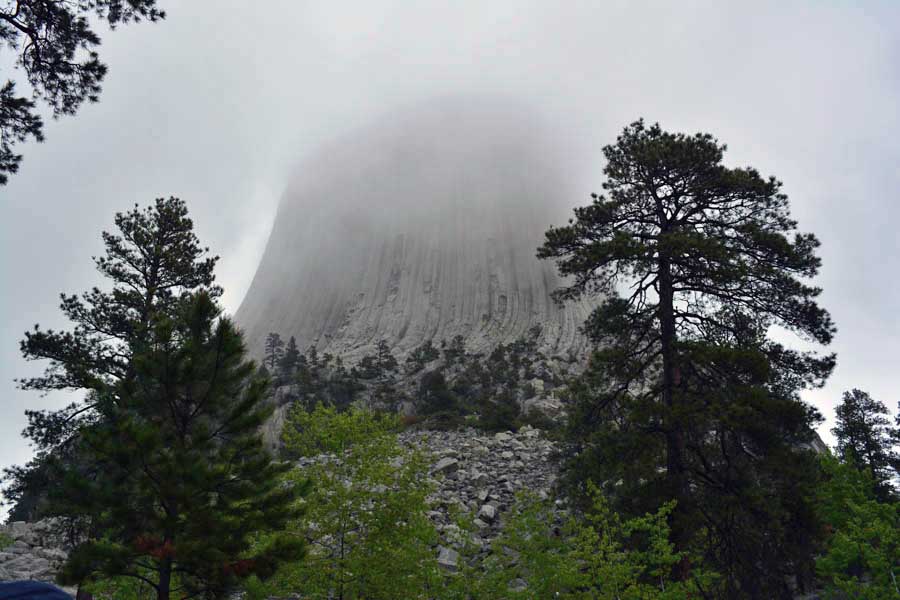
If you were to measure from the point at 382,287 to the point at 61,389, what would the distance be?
8032 cm

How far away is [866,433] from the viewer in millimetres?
29172

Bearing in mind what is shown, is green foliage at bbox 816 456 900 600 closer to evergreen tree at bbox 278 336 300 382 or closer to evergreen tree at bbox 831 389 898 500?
evergreen tree at bbox 831 389 898 500

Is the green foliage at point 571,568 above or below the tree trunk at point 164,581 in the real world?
above

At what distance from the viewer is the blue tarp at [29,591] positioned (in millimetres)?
4849

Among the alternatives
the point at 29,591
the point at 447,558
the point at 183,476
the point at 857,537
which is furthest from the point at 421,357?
the point at 29,591

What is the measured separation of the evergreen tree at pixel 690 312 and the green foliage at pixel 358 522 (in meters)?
4.78

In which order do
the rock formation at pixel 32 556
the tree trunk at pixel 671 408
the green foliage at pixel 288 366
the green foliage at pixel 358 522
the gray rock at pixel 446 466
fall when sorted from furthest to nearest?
1. the green foliage at pixel 288 366
2. the gray rock at pixel 446 466
3. the rock formation at pixel 32 556
4. the tree trunk at pixel 671 408
5. the green foliage at pixel 358 522

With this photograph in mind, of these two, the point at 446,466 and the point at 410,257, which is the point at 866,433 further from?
the point at 410,257

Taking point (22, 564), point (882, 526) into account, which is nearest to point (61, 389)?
point (22, 564)

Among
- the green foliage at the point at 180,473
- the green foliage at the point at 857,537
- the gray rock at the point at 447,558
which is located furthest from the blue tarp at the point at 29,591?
the green foliage at the point at 857,537

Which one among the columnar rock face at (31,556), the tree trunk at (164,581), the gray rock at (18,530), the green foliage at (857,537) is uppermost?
the green foliage at (857,537)

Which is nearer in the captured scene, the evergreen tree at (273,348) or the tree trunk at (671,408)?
the tree trunk at (671,408)

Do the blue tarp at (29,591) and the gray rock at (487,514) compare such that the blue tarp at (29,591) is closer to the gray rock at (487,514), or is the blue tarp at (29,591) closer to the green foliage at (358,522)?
the green foliage at (358,522)

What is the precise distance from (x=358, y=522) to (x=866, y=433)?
101ft
